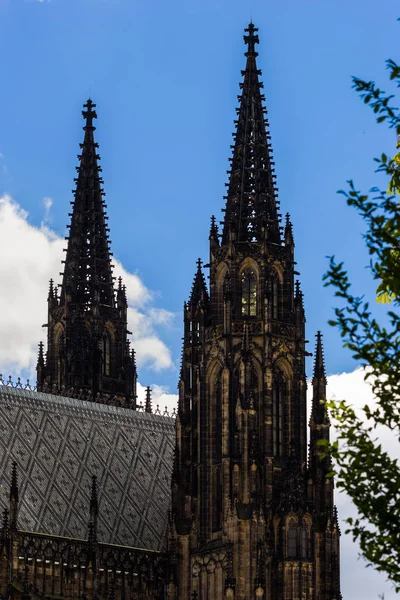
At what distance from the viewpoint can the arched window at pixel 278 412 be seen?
7806 centimetres

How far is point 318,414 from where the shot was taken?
79188mm

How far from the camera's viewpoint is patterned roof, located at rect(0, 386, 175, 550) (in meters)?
78.9

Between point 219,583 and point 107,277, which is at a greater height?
point 107,277

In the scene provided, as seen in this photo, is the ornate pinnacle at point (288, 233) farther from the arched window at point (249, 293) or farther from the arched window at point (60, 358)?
the arched window at point (60, 358)

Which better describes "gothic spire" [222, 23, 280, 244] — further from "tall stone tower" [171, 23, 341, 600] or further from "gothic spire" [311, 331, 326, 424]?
"gothic spire" [311, 331, 326, 424]

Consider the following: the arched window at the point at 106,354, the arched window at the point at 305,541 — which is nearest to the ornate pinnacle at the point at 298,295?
the arched window at the point at 305,541

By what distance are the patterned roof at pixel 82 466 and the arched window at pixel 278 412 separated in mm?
7967

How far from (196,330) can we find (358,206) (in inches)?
2183

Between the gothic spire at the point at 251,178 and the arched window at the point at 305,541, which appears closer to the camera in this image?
the arched window at the point at 305,541

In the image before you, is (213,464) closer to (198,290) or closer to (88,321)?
(198,290)

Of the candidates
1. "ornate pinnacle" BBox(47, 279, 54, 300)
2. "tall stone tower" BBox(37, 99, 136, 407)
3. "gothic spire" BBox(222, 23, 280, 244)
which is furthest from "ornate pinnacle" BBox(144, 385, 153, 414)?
"gothic spire" BBox(222, 23, 280, 244)

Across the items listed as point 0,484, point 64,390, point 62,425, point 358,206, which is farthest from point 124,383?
point 358,206

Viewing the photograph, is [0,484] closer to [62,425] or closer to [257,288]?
[62,425]

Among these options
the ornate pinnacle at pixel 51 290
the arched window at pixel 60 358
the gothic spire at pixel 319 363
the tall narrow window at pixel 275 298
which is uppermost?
the ornate pinnacle at pixel 51 290
